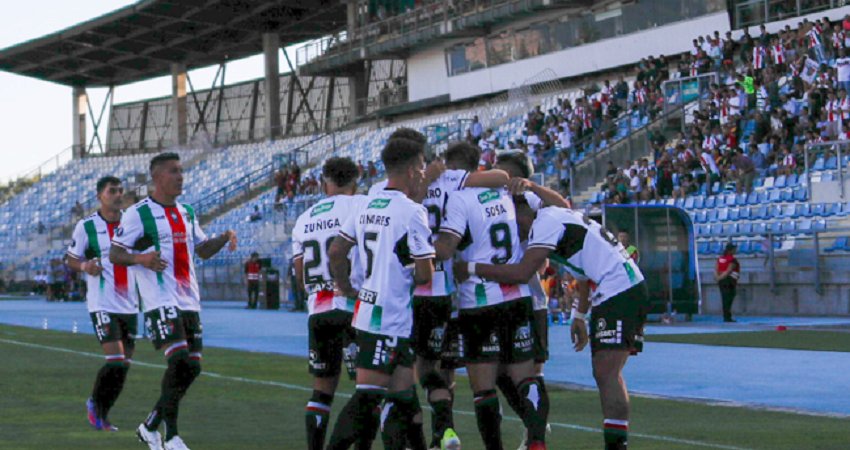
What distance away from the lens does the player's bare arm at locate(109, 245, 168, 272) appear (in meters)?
11.6

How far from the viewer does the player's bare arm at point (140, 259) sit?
11.6 meters

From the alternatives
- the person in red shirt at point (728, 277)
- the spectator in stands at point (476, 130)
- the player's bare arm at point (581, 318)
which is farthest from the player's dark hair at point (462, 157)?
the spectator in stands at point (476, 130)

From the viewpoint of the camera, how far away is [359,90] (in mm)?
73812

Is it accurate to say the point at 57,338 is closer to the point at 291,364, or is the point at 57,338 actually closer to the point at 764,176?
the point at 291,364

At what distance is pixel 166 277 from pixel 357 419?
3.25m

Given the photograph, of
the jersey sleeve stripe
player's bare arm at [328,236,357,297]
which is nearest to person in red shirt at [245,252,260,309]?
the jersey sleeve stripe

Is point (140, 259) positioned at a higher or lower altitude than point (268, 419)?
higher

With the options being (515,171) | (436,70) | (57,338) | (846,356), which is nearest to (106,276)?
(515,171)

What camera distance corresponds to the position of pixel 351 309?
10.4 m

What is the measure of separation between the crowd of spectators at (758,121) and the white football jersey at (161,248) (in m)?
22.5

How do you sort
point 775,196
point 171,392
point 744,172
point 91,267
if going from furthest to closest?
point 744,172
point 775,196
point 91,267
point 171,392

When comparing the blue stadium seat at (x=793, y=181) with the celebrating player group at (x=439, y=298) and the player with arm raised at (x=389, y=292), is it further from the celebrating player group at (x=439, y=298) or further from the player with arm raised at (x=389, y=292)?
the player with arm raised at (x=389, y=292)

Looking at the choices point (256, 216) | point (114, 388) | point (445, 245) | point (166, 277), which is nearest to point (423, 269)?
point (445, 245)

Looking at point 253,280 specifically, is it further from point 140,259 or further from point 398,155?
point 398,155
